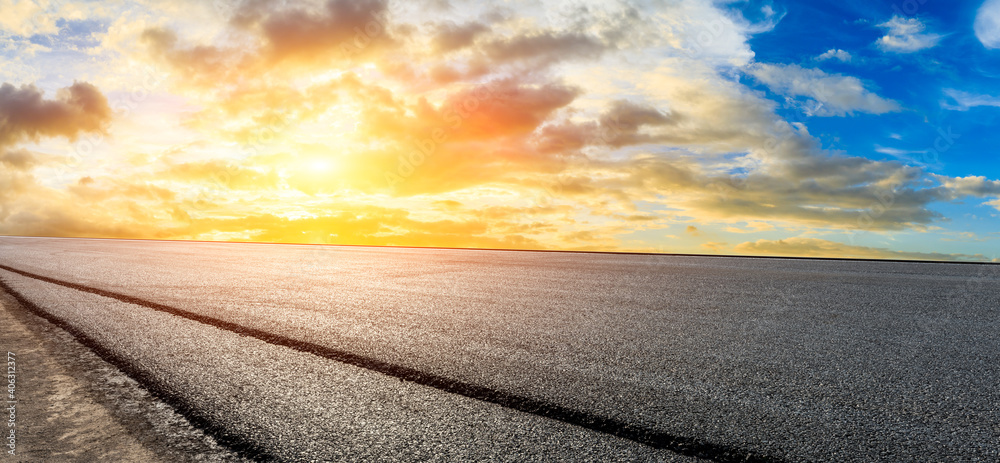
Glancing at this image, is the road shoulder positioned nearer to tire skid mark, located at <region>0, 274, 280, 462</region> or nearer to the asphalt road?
tire skid mark, located at <region>0, 274, 280, 462</region>

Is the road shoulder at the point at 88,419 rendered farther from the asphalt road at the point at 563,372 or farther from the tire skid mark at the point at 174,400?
the asphalt road at the point at 563,372

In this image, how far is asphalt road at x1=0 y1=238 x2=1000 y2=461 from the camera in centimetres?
318

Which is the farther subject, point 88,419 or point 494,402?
point 494,402

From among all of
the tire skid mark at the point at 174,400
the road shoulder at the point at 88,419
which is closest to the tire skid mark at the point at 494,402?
the tire skid mark at the point at 174,400

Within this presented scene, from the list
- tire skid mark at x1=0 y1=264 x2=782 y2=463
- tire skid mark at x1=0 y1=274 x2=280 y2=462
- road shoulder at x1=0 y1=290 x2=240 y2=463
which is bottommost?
road shoulder at x1=0 y1=290 x2=240 y2=463

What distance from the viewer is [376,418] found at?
351cm

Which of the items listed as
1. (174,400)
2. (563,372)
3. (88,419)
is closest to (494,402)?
(563,372)

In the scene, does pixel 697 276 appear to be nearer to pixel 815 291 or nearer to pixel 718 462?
pixel 815 291

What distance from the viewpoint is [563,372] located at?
181 inches

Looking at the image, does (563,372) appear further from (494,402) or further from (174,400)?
(174,400)

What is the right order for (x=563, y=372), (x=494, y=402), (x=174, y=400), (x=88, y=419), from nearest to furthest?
(x=88, y=419) → (x=494, y=402) → (x=174, y=400) → (x=563, y=372)

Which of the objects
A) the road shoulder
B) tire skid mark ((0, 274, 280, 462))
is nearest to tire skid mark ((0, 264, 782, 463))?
tire skid mark ((0, 274, 280, 462))

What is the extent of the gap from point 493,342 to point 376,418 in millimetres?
2469

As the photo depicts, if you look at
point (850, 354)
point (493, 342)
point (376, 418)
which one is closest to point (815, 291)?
point (850, 354)
